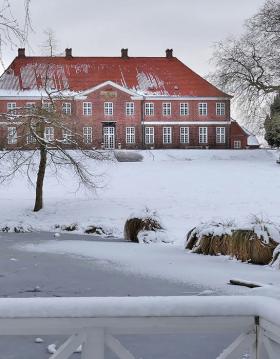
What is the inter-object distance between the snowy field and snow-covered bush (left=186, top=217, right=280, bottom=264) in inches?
14.1

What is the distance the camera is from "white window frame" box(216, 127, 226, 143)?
2520 inches

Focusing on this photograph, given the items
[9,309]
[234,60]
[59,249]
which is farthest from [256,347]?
[234,60]

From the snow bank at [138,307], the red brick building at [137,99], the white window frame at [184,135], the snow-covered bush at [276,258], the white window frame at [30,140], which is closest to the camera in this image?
the snow bank at [138,307]

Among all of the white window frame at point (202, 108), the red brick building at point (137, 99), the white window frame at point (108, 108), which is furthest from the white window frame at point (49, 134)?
the white window frame at point (202, 108)

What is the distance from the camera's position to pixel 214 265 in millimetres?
11828

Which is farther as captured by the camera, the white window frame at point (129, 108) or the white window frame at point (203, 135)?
the white window frame at point (203, 135)

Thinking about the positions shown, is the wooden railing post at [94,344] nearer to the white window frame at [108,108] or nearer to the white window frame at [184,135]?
the white window frame at [108,108]

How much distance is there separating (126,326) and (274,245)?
34.0 feet

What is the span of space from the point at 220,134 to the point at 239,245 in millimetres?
52851

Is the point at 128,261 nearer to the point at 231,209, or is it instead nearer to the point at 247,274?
the point at 247,274

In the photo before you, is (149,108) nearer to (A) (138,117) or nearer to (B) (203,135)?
(A) (138,117)

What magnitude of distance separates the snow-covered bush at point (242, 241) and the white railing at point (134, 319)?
32.1 ft

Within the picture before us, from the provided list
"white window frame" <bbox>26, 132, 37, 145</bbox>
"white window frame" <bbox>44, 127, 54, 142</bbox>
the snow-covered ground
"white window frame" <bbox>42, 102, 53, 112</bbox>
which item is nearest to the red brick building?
the snow-covered ground

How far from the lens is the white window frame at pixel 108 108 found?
62.3m
